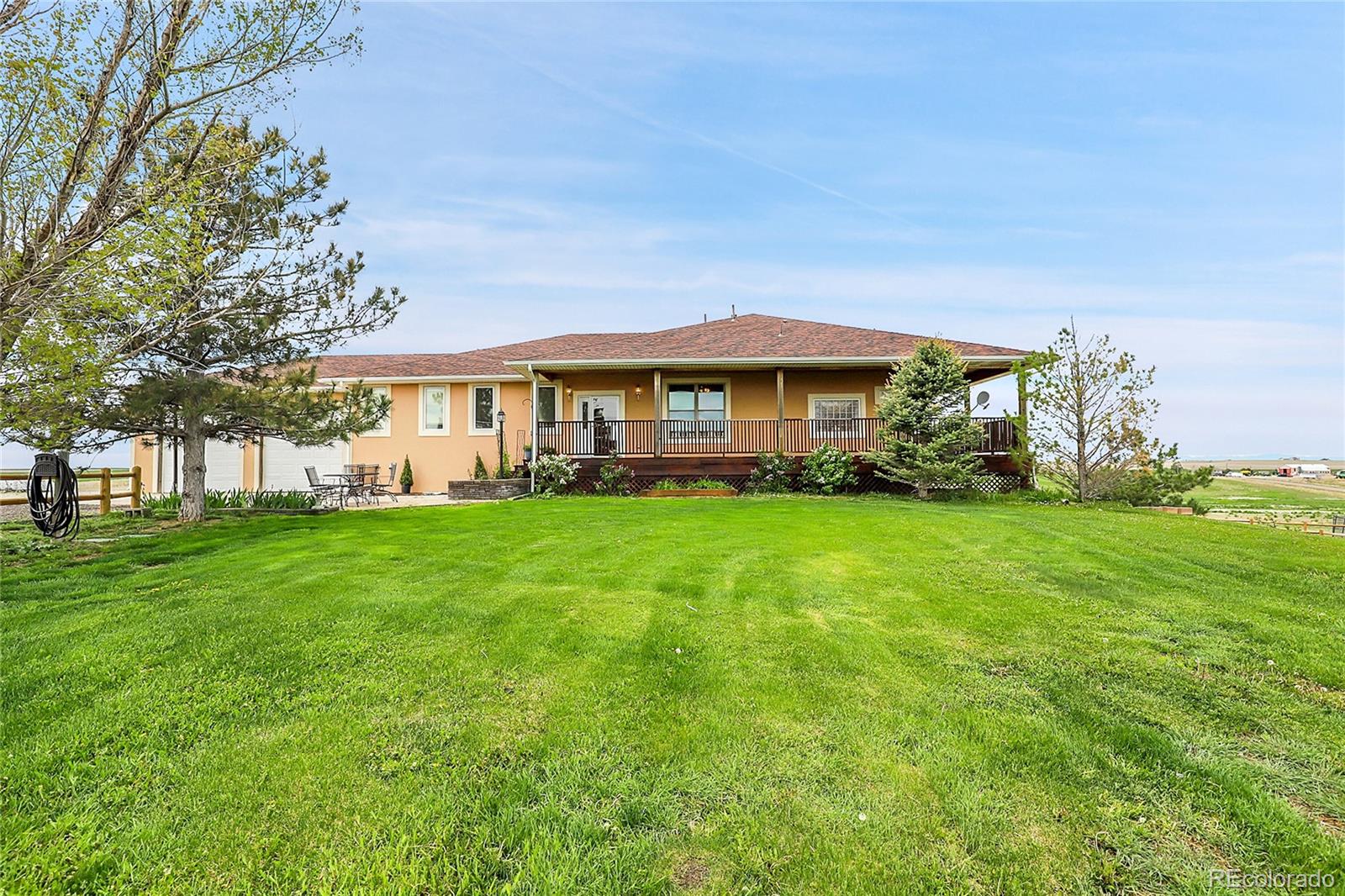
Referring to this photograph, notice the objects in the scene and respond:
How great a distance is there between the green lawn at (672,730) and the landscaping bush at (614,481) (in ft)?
28.4

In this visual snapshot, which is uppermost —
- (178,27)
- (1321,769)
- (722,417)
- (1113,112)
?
(1113,112)

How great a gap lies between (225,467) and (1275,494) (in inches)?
1447

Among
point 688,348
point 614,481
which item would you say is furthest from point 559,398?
point 688,348

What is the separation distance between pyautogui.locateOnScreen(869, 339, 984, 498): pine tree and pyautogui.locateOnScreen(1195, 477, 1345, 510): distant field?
8655mm

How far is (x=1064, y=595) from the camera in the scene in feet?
15.8

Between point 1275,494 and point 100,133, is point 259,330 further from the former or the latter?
point 1275,494

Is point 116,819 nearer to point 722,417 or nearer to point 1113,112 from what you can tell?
point 722,417

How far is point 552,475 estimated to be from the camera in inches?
551

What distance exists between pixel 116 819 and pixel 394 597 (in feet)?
8.47

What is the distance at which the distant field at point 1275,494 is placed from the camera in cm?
1673

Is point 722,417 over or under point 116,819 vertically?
over

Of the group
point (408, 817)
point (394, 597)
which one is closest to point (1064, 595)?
point (408, 817)

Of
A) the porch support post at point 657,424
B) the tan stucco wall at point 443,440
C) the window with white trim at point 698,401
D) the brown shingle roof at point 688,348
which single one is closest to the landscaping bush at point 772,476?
the porch support post at point 657,424

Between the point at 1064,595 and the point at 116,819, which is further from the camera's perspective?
the point at 1064,595
